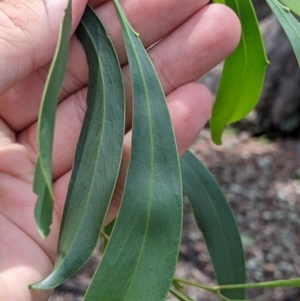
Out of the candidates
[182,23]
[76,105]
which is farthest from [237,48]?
[76,105]

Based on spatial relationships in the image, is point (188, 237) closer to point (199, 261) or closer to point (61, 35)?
point (199, 261)

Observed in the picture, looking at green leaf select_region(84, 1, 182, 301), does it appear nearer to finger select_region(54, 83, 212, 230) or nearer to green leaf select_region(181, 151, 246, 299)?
finger select_region(54, 83, 212, 230)

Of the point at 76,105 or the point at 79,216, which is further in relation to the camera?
the point at 76,105

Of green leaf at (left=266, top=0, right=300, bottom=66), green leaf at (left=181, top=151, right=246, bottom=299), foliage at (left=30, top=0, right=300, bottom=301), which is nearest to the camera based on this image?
foliage at (left=30, top=0, right=300, bottom=301)

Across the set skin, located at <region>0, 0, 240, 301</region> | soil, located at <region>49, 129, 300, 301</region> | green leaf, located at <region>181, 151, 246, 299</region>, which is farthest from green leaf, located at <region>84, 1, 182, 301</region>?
soil, located at <region>49, 129, 300, 301</region>

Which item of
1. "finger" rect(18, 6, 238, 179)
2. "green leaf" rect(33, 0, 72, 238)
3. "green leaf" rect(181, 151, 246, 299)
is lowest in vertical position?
"green leaf" rect(181, 151, 246, 299)
